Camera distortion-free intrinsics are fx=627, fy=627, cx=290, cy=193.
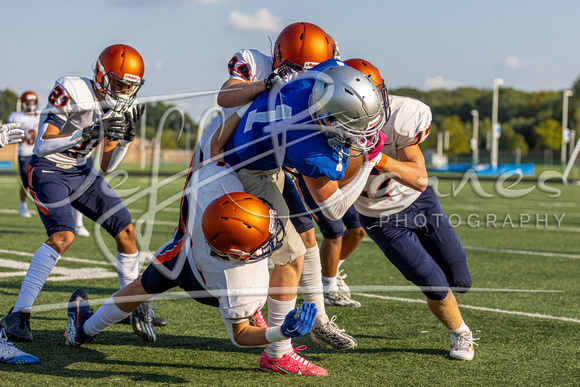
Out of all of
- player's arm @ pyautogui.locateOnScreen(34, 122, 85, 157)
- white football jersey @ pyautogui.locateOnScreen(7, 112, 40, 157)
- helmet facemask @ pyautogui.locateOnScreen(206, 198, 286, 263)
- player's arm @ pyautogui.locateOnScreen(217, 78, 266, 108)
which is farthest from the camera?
white football jersey @ pyautogui.locateOnScreen(7, 112, 40, 157)

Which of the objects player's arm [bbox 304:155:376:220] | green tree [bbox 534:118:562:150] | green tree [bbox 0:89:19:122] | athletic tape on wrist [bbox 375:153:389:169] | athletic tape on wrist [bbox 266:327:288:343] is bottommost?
green tree [bbox 534:118:562:150]

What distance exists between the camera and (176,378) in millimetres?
3180

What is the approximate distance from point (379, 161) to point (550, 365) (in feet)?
4.92

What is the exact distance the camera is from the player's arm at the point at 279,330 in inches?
103

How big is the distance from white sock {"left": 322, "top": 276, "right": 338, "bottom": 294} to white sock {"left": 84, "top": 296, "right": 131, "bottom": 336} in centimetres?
198

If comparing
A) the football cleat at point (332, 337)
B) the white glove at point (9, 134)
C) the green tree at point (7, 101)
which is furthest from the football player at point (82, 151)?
the green tree at point (7, 101)

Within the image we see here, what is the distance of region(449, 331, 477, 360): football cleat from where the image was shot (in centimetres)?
358

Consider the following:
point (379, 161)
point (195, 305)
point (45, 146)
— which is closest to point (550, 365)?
point (379, 161)

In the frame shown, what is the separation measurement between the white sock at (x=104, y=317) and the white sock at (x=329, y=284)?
198 cm

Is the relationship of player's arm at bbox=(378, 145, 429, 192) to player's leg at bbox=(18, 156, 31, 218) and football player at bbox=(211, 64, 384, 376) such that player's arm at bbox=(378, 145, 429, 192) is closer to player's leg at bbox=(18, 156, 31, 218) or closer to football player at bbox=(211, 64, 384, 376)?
football player at bbox=(211, 64, 384, 376)

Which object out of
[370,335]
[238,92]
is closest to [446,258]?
[370,335]

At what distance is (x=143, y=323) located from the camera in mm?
3855

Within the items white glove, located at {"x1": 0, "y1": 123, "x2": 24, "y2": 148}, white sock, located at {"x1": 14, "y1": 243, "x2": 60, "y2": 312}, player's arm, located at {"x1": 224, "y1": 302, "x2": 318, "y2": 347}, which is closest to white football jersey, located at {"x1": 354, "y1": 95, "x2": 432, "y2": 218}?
player's arm, located at {"x1": 224, "y1": 302, "x2": 318, "y2": 347}

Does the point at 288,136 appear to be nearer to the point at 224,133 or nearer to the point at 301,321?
the point at 224,133
